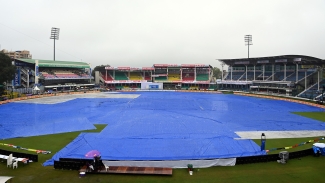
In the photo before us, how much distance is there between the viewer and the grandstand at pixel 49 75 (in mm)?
62812

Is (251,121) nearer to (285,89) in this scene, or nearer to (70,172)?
(70,172)

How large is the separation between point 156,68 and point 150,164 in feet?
260

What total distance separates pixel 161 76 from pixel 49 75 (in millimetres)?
41286

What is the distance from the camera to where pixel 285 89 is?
188 feet

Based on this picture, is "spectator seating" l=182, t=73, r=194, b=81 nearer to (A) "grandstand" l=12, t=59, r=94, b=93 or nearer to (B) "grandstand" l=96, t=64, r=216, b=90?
(B) "grandstand" l=96, t=64, r=216, b=90

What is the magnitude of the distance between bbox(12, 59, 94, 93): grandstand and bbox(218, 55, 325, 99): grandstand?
5114 centimetres

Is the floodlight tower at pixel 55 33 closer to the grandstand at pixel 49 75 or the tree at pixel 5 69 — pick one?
the grandstand at pixel 49 75

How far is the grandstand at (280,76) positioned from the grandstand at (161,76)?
9.48 m

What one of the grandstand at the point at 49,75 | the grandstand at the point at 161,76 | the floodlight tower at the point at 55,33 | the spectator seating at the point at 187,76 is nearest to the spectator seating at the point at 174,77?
the grandstand at the point at 161,76

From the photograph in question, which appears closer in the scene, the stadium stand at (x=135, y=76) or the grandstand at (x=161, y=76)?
the grandstand at (x=161, y=76)

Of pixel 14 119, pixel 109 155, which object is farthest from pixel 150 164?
pixel 14 119

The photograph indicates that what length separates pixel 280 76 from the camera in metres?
66.6

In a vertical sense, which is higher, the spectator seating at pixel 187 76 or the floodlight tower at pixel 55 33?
the floodlight tower at pixel 55 33

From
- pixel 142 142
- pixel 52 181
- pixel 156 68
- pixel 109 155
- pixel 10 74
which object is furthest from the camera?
pixel 156 68
